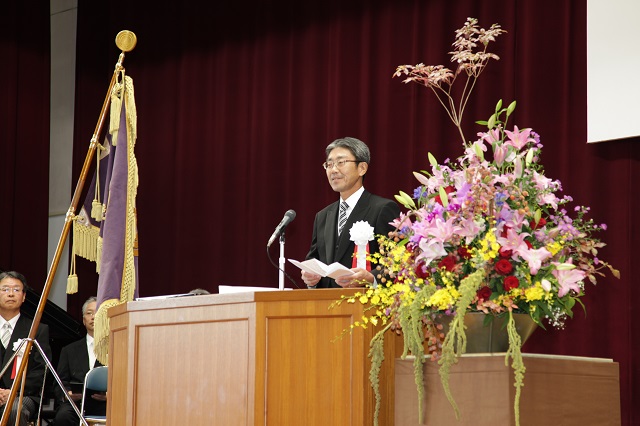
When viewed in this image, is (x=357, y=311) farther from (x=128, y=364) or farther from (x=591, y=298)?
(x=591, y=298)

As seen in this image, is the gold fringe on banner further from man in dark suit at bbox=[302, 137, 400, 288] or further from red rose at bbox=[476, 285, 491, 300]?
red rose at bbox=[476, 285, 491, 300]

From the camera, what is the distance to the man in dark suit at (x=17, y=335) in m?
5.74

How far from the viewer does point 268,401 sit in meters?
2.72

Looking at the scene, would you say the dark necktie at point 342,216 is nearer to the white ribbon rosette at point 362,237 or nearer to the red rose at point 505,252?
the white ribbon rosette at point 362,237

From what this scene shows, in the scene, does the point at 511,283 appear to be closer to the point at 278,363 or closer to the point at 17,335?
the point at 278,363

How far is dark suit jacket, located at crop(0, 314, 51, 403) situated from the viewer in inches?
226

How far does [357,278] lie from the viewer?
2799 mm

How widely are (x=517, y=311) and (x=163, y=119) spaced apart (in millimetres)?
5406

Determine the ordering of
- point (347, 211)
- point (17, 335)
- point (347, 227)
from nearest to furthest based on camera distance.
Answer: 1. point (347, 227)
2. point (347, 211)
3. point (17, 335)

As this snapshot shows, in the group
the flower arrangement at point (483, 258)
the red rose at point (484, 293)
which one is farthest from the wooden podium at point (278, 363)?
the red rose at point (484, 293)

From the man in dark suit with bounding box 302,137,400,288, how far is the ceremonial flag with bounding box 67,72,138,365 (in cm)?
90

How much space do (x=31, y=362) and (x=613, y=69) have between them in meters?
3.84

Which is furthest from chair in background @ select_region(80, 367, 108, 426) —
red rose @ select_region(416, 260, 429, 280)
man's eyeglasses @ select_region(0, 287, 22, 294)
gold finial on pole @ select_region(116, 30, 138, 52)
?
red rose @ select_region(416, 260, 429, 280)

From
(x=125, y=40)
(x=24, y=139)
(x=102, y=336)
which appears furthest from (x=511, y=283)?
(x=24, y=139)
